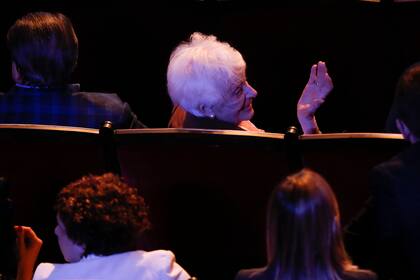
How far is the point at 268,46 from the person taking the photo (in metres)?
2.73

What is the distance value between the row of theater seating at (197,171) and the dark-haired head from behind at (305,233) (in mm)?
282

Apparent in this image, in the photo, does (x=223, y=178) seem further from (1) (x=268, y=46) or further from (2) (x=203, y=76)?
(1) (x=268, y=46)

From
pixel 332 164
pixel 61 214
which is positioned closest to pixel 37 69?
pixel 61 214

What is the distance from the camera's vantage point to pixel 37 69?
2.04m

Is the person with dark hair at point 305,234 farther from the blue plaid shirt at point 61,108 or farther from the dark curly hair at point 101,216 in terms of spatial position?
the blue plaid shirt at point 61,108

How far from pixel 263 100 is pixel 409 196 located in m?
1.26

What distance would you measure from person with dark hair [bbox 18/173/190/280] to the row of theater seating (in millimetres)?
A: 191

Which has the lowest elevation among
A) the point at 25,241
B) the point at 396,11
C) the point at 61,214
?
the point at 25,241

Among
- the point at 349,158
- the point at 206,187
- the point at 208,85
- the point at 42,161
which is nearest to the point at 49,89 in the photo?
the point at 42,161

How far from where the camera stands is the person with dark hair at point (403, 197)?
1.57m

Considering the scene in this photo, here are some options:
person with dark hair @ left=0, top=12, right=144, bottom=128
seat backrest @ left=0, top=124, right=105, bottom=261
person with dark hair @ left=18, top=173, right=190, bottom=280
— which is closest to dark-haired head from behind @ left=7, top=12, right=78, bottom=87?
person with dark hair @ left=0, top=12, right=144, bottom=128

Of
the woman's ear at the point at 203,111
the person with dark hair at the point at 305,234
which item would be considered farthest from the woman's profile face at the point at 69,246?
the woman's ear at the point at 203,111

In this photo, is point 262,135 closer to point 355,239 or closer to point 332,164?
point 332,164

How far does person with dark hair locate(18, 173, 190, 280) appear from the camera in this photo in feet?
5.14
